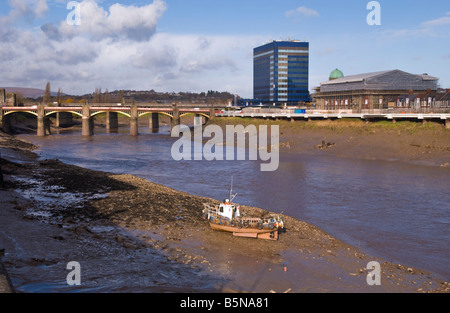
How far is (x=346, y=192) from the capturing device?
118 feet

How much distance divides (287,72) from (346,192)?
149 metres

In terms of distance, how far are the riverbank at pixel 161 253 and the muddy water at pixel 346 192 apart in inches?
88.8

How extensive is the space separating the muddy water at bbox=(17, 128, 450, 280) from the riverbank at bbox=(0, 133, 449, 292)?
2255 millimetres

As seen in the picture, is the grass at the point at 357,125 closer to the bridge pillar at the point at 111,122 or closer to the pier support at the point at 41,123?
the bridge pillar at the point at 111,122

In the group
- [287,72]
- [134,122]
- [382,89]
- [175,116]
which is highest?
[287,72]

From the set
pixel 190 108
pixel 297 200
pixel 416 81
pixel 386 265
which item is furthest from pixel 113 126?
pixel 386 265

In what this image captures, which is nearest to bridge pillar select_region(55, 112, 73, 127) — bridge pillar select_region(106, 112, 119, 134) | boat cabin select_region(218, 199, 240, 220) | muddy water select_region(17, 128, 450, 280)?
bridge pillar select_region(106, 112, 119, 134)

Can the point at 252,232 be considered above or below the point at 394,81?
below

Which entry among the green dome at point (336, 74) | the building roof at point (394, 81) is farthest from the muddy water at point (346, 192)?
the green dome at point (336, 74)

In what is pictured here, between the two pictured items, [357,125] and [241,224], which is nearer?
[241,224]

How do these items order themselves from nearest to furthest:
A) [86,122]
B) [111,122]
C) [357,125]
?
1. [357,125]
2. [86,122]
3. [111,122]

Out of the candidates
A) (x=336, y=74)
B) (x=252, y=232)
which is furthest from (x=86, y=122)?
(x=252, y=232)

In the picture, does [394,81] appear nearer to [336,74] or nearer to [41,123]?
[336,74]
